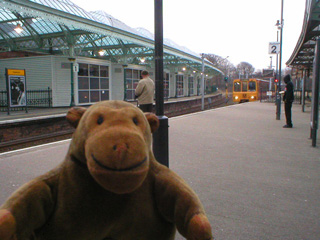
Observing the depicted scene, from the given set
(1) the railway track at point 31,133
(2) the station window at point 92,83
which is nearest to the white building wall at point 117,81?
(2) the station window at point 92,83

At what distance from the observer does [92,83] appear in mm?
22297

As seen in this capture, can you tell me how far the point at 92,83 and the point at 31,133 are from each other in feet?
39.9

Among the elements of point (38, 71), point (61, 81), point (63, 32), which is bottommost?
point (61, 81)

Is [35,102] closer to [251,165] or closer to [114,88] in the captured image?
[114,88]

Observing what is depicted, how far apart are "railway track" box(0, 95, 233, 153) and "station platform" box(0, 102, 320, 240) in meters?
2.82

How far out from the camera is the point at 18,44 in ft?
66.5

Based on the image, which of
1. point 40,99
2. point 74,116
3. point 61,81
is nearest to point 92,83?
point 61,81

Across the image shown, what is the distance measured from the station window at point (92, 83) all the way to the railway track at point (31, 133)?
377 inches

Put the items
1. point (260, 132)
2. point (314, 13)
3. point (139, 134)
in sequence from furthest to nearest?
point (314, 13) → point (260, 132) → point (139, 134)

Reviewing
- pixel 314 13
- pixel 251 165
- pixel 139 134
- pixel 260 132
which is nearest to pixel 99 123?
pixel 139 134

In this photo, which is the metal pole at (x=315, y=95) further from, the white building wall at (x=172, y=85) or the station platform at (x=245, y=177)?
the white building wall at (x=172, y=85)

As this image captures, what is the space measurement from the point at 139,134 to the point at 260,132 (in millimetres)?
7733

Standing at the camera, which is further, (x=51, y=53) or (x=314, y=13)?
(x=51, y=53)

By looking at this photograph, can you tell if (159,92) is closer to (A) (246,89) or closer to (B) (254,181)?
(B) (254,181)
